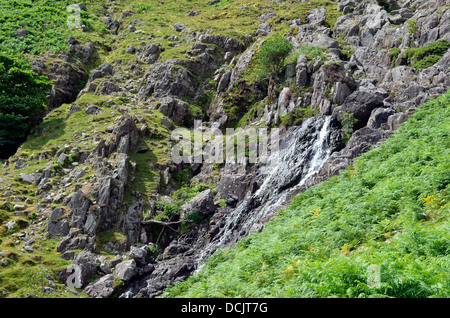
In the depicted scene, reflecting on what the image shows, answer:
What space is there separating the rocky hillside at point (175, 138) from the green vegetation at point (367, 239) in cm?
552

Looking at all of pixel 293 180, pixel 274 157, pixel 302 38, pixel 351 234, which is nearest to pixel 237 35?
pixel 302 38

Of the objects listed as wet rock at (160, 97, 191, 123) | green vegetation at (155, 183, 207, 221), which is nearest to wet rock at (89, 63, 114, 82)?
wet rock at (160, 97, 191, 123)

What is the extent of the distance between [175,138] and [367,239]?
1428 inches

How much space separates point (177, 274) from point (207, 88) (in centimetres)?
3872

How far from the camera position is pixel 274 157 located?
34562 mm

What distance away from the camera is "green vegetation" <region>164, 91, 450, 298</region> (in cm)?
764

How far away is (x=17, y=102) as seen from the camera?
46688mm

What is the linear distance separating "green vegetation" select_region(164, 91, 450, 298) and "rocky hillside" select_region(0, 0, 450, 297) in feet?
18.1

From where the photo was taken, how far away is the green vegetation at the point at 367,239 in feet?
25.1

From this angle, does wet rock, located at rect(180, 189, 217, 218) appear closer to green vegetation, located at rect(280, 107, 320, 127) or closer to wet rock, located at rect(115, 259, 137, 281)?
wet rock, located at rect(115, 259, 137, 281)

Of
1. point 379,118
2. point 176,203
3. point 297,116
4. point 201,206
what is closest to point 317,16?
point 297,116

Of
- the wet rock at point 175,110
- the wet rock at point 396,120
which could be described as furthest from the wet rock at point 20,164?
the wet rock at point 396,120

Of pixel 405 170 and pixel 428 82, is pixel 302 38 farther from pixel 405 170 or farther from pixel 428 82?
pixel 405 170

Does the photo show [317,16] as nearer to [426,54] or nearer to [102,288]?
[426,54]
